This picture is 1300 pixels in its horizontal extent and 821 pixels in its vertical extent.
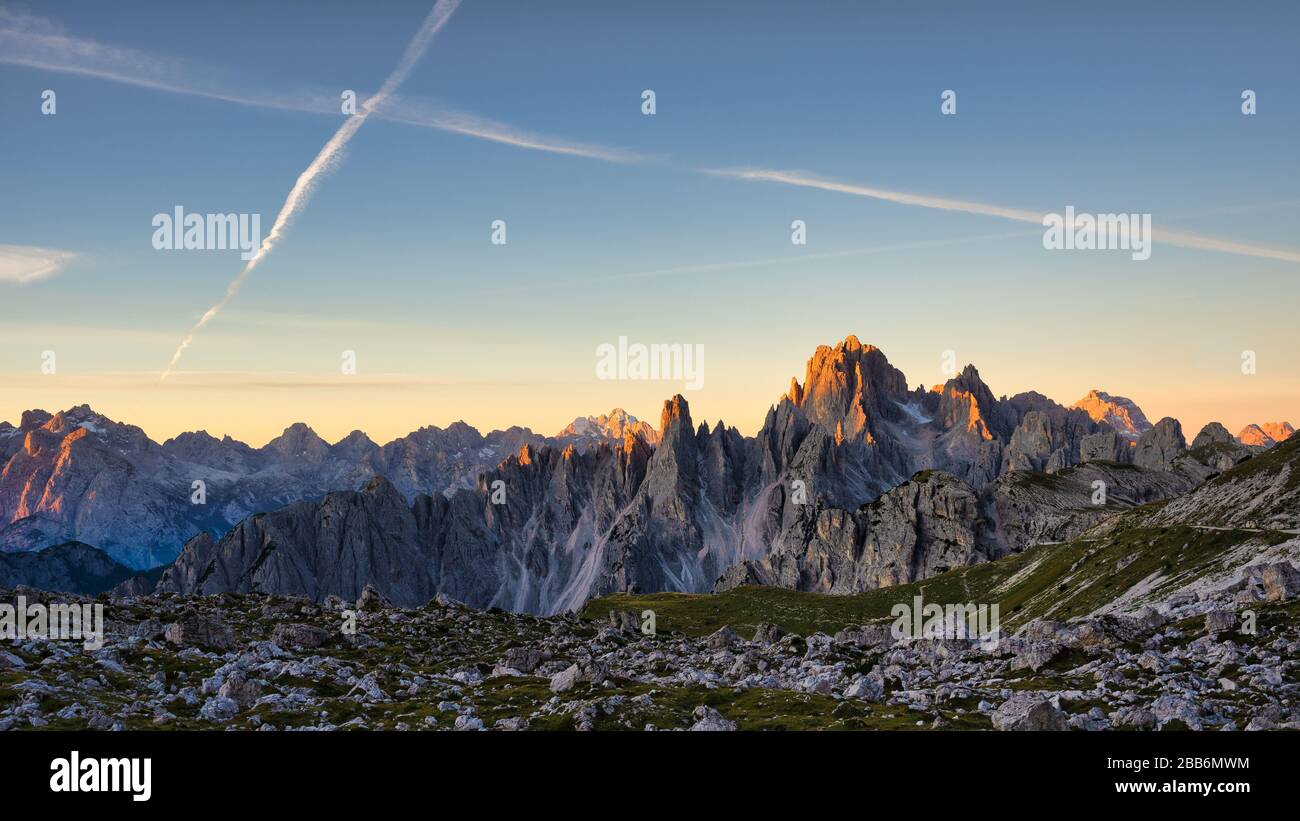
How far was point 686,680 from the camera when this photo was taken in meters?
69.8

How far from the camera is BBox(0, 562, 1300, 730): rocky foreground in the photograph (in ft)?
157

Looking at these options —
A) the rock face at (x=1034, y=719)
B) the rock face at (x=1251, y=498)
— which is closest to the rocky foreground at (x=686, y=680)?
the rock face at (x=1034, y=719)

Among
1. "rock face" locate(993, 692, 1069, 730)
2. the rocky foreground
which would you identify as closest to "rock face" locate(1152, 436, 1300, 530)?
the rocky foreground

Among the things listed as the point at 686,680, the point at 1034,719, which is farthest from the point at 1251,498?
the point at 1034,719

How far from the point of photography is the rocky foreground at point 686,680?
47750 mm

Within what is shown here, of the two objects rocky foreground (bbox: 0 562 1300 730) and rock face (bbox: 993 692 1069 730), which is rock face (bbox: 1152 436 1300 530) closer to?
rocky foreground (bbox: 0 562 1300 730)

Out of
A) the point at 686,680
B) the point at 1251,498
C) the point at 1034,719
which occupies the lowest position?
the point at 686,680

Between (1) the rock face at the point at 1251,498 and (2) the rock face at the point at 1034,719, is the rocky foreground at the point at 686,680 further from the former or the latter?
(1) the rock face at the point at 1251,498

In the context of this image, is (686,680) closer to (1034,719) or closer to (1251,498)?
(1034,719)

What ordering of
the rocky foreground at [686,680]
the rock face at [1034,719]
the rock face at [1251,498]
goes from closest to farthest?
the rock face at [1034,719] < the rocky foreground at [686,680] < the rock face at [1251,498]

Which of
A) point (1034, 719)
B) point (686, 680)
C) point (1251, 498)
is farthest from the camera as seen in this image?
point (1251, 498)
